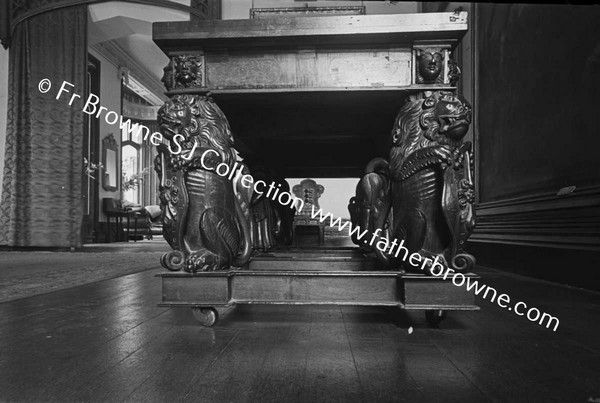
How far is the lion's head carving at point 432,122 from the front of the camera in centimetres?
129

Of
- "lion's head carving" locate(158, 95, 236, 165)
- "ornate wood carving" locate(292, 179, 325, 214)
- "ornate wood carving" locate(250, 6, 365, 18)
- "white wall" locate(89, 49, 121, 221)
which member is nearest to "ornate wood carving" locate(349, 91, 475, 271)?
"ornate wood carving" locate(250, 6, 365, 18)

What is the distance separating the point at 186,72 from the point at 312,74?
0.40 metres

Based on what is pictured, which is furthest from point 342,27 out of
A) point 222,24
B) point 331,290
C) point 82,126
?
point 82,126

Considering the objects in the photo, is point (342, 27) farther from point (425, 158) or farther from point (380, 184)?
point (380, 184)

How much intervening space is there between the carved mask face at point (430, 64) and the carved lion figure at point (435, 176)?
5cm

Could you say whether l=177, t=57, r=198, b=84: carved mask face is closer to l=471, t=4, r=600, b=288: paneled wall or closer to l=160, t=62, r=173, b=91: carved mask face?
l=160, t=62, r=173, b=91: carved mask face

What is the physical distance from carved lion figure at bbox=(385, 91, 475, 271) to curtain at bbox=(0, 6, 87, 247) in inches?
276

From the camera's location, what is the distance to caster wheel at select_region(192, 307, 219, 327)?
1363 mm

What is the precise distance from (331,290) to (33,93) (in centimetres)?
760

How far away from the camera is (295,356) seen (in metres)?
1.03

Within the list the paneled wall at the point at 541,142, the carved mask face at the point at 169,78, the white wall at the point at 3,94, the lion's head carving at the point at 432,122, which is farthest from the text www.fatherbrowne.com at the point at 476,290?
the white wall at the point at 3,94

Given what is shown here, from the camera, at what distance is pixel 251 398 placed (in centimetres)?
77

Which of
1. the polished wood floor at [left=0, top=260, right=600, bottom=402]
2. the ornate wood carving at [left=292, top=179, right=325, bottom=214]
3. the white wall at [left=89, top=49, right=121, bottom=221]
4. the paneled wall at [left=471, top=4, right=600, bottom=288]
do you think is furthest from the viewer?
the white wall at [left=89, top=49, right=121, bottom=221]

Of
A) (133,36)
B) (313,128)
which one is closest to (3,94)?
(133,36)
